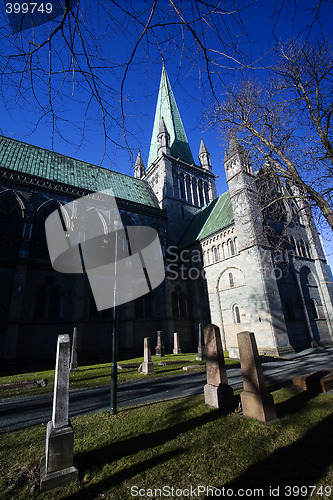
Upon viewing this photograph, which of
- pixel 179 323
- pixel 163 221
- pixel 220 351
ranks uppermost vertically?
pixel 163 221

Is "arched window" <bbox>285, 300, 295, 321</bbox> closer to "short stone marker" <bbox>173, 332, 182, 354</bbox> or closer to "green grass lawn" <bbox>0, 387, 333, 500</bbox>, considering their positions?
"short stone marker" <bbox>173, 332, 182, 354</bbox>

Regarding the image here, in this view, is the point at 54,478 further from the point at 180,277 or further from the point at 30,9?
the point at 180,277

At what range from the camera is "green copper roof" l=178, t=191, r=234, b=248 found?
20.6 m

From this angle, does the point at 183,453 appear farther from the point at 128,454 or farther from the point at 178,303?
the point at 178,303

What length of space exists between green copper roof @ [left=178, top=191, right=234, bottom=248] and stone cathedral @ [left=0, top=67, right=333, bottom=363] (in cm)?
15

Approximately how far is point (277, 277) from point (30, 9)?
60.6ft

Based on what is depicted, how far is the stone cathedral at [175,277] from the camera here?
14.7 m

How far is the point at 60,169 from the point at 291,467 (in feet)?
81.3

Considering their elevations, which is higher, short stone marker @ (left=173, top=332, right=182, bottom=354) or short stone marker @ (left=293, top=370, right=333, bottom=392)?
short stone marker @ (left=173, top=332, right=182, bottom=354)

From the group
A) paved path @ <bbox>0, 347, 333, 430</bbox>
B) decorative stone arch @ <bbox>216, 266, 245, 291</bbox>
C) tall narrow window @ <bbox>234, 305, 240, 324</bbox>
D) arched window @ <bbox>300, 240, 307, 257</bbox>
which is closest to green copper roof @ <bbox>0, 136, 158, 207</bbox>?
decorative stone arch @ <bbox>216, 266, 245, 291</bbox>

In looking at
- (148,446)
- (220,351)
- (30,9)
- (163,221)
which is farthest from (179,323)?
(30,9)

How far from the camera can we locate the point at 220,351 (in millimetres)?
5770

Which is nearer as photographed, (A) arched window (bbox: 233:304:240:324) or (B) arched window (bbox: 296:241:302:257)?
(A) arched window (bbox: 233:304:240:324)

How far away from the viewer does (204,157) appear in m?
34.7
